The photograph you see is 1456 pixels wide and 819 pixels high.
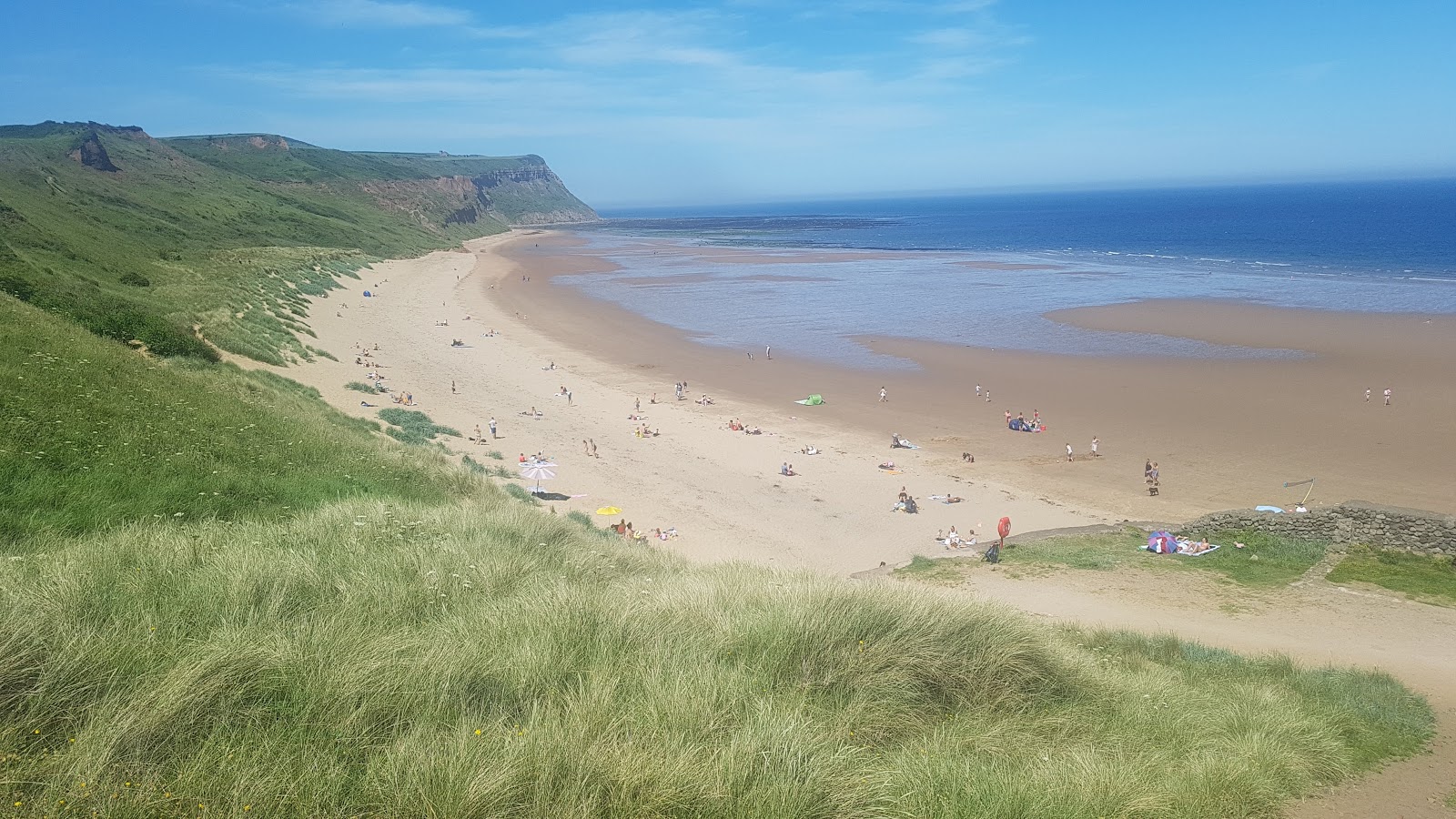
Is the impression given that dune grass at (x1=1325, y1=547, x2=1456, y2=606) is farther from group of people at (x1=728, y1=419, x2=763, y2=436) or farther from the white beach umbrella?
group of people at (x1=728, y1=419, x2=763, y2=436)

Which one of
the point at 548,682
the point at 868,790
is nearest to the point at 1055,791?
the point at 868,790

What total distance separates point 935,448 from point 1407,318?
104 feet

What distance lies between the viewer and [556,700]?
15.1ft

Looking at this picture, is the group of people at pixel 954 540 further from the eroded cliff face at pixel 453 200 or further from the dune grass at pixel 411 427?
the eroded cliff face at pixel 453 200

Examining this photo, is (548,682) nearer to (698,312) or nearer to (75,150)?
(698,312)

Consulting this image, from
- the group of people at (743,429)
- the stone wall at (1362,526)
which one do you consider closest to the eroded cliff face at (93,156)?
the group of people at (743,429)

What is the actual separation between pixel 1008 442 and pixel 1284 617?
13755mm

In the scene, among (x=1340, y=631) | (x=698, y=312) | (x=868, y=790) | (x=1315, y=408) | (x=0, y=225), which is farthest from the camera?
(x=698, y=312)

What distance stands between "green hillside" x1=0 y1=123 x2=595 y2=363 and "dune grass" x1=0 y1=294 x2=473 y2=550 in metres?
6.18

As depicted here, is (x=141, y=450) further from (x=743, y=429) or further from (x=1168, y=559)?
(x=743, y=429)

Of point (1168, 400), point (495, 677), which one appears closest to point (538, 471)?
point (495, 677)

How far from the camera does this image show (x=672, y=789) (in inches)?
150

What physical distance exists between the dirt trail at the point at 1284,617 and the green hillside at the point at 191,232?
17.5 meters

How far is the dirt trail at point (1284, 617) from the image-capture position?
373 inches
